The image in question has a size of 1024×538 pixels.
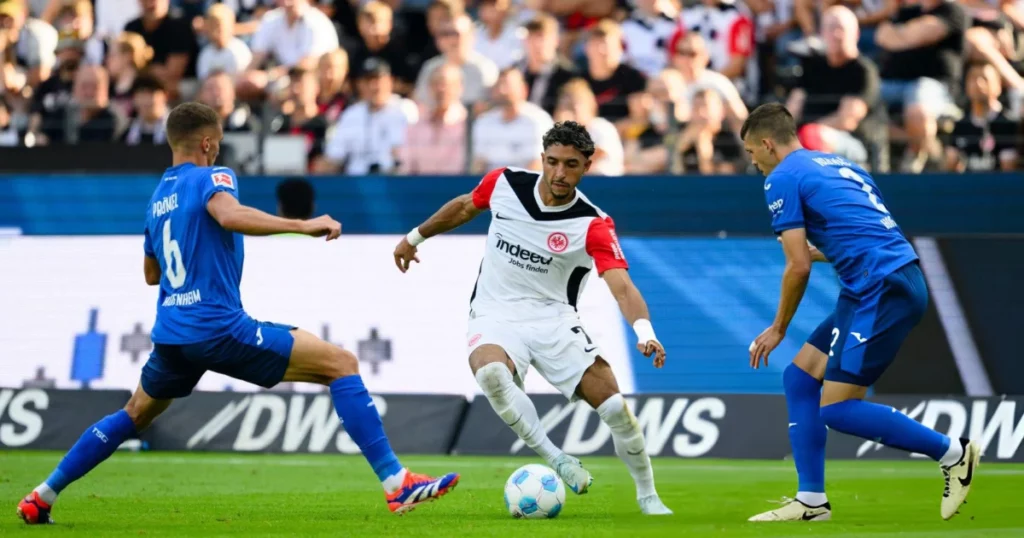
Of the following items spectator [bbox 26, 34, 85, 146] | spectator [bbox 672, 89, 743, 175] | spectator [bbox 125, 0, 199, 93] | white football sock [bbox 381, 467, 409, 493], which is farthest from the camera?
spectator [bbox 125, 0, 199, 93]

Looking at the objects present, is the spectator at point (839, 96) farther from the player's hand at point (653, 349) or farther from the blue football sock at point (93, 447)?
the blue football sock at point (93, 447)

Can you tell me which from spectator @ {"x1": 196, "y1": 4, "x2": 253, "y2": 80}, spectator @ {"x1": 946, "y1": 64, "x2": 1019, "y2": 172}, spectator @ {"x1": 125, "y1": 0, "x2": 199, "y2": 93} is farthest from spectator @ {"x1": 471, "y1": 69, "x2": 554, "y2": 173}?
spectator @ {"x1": 125, "y1": 0, "x2": 199, "y2": 93}

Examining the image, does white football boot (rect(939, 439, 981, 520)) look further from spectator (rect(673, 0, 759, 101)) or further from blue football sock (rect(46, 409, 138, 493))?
spectator (rect(673, 0, 759, 101))

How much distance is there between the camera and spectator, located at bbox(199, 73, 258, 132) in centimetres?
1716

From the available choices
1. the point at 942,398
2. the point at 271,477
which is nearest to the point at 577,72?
the point at 942,398

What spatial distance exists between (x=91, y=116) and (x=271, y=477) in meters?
7.43

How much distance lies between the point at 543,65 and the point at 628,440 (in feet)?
27.7

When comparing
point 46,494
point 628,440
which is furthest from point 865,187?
point 46,494

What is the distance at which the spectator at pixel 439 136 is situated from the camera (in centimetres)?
1623

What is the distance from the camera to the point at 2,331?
1500 cm

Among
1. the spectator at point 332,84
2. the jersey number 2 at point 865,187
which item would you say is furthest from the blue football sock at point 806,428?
the spectator at point 332,84

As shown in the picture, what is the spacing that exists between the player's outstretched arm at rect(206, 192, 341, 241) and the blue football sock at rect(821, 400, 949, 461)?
2812mm

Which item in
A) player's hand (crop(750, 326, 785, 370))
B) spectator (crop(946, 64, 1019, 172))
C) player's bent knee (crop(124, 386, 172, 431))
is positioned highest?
player's bent knee (crop(124, 386, 172, 431))

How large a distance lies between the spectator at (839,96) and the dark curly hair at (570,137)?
20.9 ft
